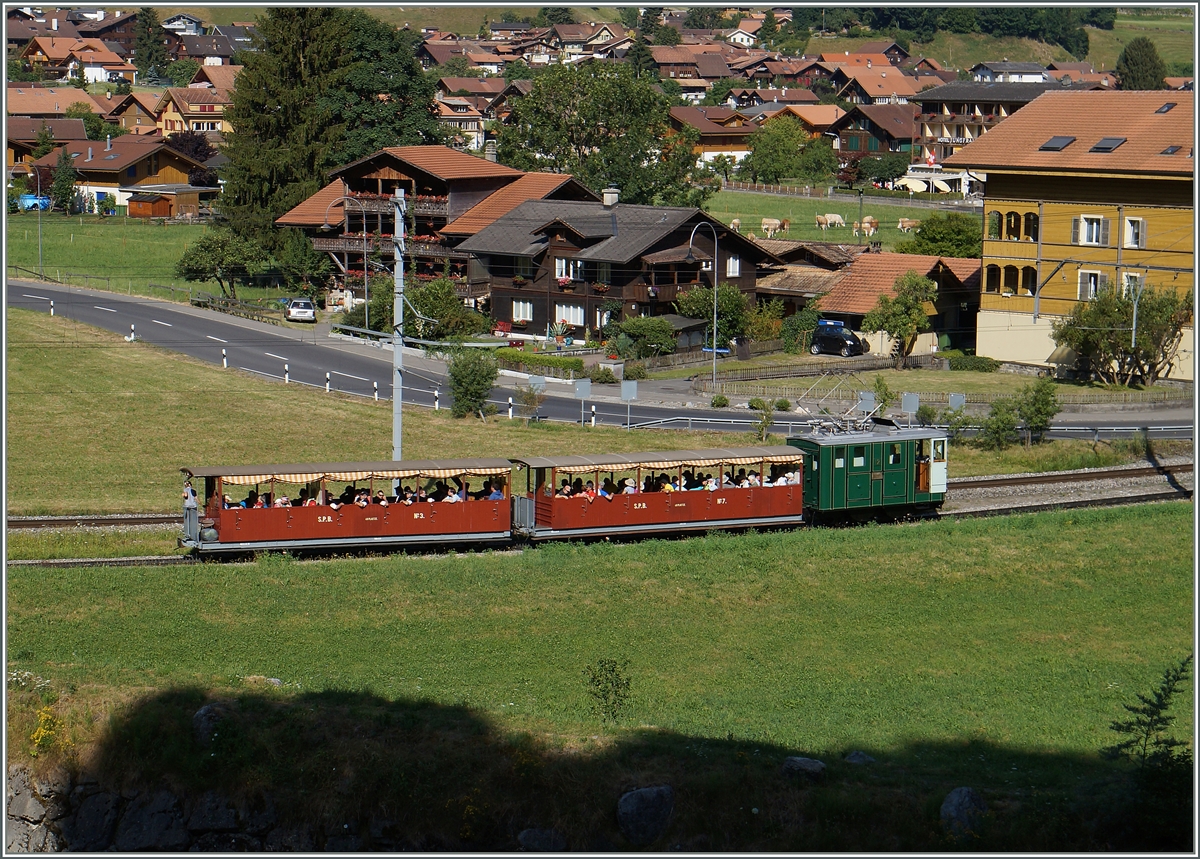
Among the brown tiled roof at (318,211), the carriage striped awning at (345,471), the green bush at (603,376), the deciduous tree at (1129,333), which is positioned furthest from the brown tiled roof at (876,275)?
the carriage striped awning at (345,471)

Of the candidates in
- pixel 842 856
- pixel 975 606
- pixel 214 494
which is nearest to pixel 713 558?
pixel 975 606

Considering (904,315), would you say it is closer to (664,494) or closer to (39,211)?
(664,494)

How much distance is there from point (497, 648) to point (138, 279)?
61.7 m

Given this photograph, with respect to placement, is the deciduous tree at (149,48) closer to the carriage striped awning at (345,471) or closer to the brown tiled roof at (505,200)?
the brown tiled roof at (505,200)

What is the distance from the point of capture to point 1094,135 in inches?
2616

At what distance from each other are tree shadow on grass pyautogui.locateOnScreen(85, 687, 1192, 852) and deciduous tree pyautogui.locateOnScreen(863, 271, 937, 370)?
144 feet

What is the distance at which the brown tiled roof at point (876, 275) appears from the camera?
7144 cm

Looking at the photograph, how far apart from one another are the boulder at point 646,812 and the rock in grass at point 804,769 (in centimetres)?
182

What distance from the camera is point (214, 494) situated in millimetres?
33594

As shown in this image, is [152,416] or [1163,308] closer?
[152,416]

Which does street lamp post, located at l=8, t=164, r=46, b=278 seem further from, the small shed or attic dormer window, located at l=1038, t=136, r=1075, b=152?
attic dormer window, located at l=1038, t=136, r=1075, b=152

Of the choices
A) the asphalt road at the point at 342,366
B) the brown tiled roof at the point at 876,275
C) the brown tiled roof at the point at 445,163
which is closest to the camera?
the asphalt road at the point at 342,366

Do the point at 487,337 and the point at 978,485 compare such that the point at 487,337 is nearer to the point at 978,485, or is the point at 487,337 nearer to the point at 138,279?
the point at 138,279

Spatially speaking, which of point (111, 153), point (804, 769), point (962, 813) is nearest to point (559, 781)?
point (804, 769)
